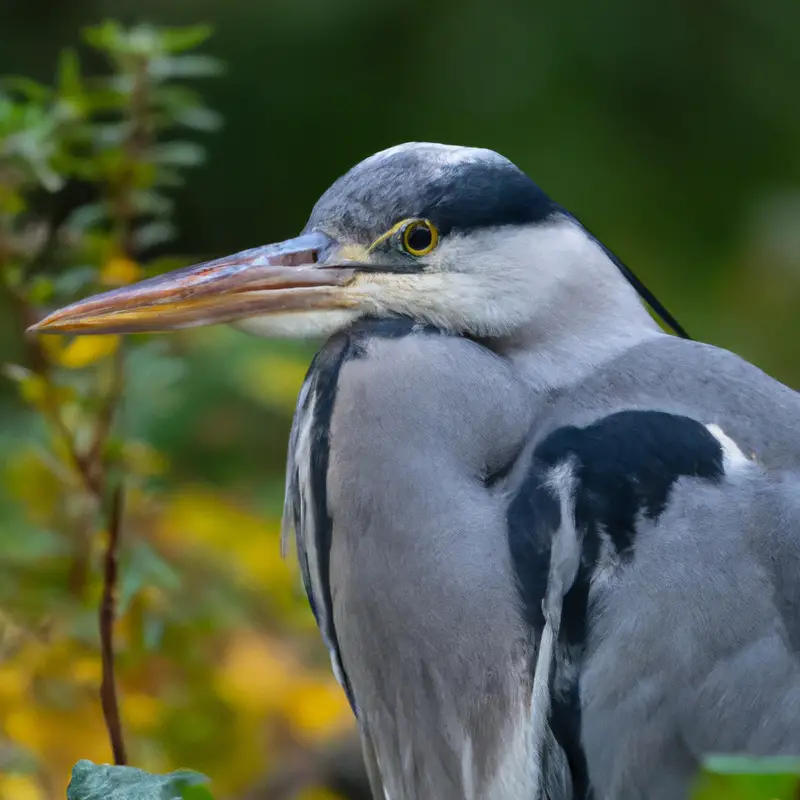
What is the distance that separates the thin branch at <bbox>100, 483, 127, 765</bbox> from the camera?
1.36m

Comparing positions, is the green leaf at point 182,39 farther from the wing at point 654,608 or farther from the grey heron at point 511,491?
the wing at point 654,608

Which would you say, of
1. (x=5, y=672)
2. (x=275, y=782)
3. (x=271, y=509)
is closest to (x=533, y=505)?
(x=5, y=672)

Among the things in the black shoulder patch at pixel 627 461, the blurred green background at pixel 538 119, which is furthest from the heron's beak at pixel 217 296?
the blurred green background at pixel 538 119

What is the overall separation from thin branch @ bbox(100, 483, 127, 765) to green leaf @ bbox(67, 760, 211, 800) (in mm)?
349

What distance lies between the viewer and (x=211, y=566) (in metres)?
1.97

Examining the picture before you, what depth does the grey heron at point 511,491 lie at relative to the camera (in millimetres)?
1148

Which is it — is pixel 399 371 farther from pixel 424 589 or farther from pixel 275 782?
pixel 275 782

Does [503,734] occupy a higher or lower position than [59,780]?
higher

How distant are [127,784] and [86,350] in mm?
861

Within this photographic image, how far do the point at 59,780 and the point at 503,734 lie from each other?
82 cm

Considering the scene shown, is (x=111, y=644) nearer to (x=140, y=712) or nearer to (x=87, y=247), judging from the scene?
(x=140, y=712)

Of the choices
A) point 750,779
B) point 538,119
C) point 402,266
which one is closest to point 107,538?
A: point 402,266

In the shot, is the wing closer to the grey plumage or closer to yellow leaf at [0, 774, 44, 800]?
the grey plumage

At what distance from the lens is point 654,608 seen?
1.14m
